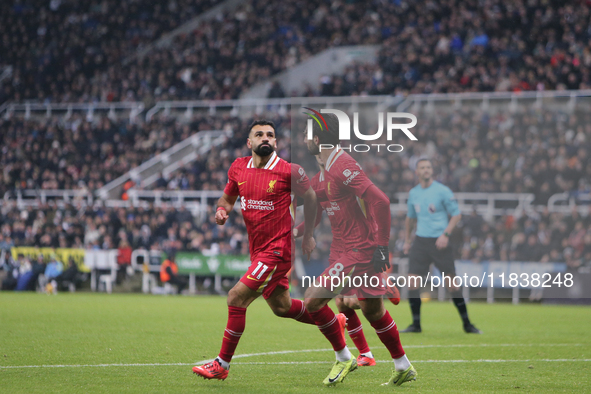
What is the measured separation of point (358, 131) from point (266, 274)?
6.74ft

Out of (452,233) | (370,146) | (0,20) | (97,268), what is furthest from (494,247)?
(0,20)

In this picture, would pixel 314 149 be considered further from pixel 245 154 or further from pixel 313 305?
pixel 245 154

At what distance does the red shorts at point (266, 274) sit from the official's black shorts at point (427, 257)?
169 inches

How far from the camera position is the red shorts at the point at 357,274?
627 centimetres

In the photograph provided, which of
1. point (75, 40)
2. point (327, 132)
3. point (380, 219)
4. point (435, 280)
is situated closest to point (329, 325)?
point (380, 219)

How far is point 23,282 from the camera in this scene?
21391 mm

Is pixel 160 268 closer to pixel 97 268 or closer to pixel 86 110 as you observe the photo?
pixel 97 268

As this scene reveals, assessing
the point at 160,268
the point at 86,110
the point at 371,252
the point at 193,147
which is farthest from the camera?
the point at 86,110

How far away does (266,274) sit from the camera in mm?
5930

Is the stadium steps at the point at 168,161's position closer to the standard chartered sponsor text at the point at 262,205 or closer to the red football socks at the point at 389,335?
the standard chartered sponsor text at the point at 262,205

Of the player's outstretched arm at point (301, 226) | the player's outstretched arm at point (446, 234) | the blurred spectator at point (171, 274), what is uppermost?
the player's outstretched arm at point (301, 226)

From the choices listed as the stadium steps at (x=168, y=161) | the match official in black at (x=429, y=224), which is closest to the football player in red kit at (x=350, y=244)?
the match official in black at (x=429, y=224)

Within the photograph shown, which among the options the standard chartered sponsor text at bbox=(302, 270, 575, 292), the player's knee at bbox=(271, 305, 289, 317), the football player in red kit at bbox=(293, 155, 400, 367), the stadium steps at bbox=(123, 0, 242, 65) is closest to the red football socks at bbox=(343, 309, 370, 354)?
the football player in red kit at bbox=(293, 155, 400, 367)

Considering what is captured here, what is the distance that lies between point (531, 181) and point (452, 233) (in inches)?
252
